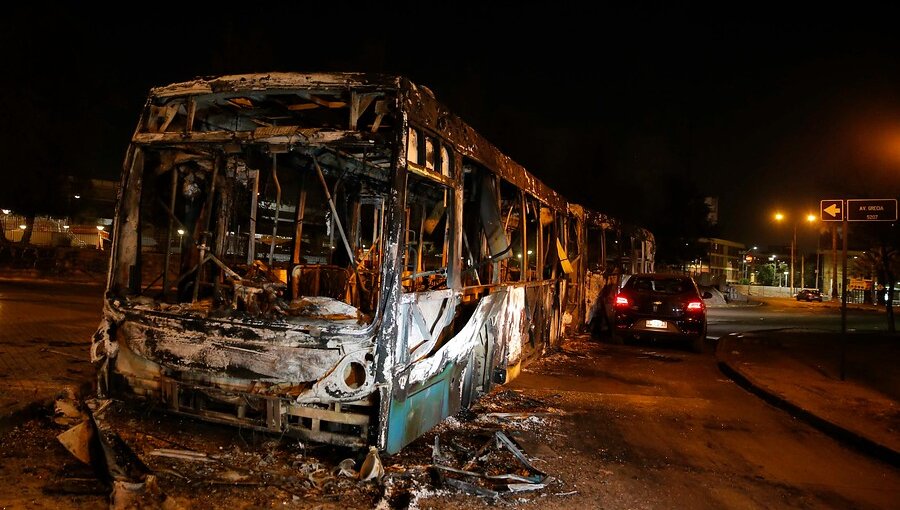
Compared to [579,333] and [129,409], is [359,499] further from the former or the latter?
[579,333]

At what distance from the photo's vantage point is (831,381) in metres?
8.91

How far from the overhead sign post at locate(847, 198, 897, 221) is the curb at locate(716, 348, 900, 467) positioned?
3080 millimetres

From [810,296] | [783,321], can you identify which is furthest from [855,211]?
[810,296]

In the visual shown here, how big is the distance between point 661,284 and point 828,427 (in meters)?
6.12

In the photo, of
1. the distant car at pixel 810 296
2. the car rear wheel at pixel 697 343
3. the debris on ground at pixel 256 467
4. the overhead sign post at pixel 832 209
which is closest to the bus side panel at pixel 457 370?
the debris on ground at pixel 256 467

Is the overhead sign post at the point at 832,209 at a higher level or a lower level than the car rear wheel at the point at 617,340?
higher

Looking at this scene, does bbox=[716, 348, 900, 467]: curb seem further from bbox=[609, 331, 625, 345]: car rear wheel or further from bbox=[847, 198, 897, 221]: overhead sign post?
bbox=[609, 331, 625, 345]: car rear wheel

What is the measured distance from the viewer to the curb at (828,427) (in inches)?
220

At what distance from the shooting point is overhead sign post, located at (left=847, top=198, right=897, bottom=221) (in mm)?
8891

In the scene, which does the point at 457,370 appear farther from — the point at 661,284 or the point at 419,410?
the point at 661,284

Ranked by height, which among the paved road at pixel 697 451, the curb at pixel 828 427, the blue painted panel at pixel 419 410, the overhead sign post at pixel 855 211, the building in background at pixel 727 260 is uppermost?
the building in background at pixel 727 260

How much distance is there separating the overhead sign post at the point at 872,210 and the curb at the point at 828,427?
3.08 m

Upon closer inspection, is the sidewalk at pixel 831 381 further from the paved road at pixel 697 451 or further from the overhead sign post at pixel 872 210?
the overhead sign post at pixel 872 210

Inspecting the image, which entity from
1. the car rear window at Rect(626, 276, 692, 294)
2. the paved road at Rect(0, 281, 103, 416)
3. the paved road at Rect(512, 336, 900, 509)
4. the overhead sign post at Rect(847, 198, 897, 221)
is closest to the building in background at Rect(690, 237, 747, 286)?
the car rear window at Rect(626, 276, 692, 294)
